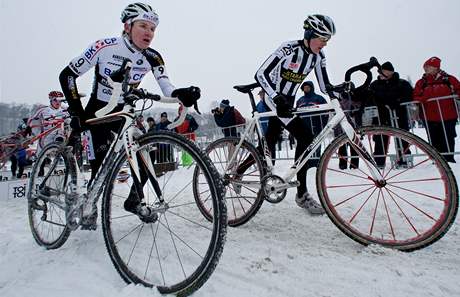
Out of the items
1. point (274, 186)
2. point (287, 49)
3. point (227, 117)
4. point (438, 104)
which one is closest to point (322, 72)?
point (287, 49)

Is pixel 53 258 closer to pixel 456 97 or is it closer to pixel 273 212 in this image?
pixel 273 212

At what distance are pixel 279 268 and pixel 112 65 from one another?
2.70 metres

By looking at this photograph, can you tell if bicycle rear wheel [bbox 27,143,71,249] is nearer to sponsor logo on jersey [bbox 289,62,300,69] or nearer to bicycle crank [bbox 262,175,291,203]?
bicycle crank [bbox 262,175,291,203]

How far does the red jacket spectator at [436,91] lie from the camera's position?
5.55 m

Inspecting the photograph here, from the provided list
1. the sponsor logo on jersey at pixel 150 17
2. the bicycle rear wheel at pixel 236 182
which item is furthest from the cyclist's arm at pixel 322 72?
the sponsor logo on jersey at pixel 150 17

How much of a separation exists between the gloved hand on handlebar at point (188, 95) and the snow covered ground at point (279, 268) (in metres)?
1.34

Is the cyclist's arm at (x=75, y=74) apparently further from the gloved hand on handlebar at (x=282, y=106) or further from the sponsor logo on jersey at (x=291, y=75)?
the sponsor logo on jersey at (x=291, y=75)

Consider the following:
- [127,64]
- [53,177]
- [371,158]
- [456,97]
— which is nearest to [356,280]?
[371,158]

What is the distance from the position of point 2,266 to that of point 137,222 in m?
1.39

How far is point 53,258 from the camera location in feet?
8.32

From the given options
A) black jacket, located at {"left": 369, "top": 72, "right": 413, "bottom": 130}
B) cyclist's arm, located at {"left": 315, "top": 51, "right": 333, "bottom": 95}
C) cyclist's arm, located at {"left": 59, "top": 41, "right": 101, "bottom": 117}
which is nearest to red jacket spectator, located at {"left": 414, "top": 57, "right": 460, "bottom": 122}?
black jacket, located at {"left": 369, "top": 72, "right": 413, "bottom": 130}

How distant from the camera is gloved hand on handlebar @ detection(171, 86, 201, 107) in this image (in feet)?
7.09

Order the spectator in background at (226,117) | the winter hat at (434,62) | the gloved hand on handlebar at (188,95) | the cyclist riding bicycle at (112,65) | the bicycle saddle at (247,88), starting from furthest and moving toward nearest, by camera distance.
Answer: the spectator in background at (226,117) → the winter hat at (434,62) → the bicycle saddle at (247,88) → the cyclist riding bicycle at (112,65) → the gloved hand on handlebar at (188,95)

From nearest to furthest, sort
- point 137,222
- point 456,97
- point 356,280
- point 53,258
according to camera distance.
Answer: point 356,280, point 53,258, point 137,222, point 456,97
